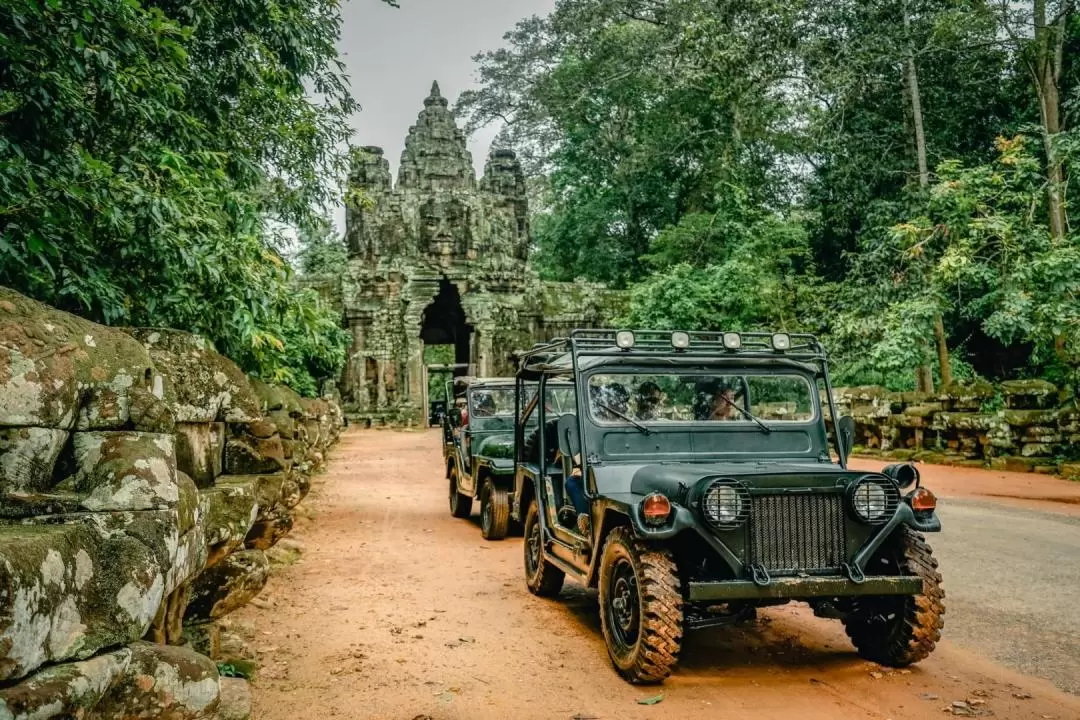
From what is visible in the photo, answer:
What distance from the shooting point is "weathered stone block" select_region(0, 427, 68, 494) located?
257 cm

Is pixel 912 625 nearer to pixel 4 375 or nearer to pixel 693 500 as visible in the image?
pixel 693 500

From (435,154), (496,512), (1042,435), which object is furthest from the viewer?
(435,154)

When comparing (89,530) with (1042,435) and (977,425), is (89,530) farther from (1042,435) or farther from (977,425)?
(977,425)

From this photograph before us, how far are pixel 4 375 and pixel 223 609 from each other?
2476mm

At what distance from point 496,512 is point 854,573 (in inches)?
202

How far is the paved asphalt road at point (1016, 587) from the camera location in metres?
4.96

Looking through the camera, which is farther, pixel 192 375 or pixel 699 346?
pixel 699 346

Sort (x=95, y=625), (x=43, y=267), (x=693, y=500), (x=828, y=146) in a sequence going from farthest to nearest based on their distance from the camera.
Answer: (x=828, y=146) < (x=43, y=267) < (x=693, y=500) < (x=95, y=625)

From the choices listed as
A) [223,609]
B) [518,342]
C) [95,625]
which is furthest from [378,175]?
[95,625]

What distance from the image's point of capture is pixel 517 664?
4871 mm

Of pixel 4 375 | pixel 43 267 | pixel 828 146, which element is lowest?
pixel 4 375

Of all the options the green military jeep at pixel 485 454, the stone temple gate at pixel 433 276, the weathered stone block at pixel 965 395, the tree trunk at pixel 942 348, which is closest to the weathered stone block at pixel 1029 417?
the weathered stone block at pixel 965 395

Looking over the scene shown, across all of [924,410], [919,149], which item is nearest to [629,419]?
[924,410]

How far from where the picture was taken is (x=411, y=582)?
712 cm
